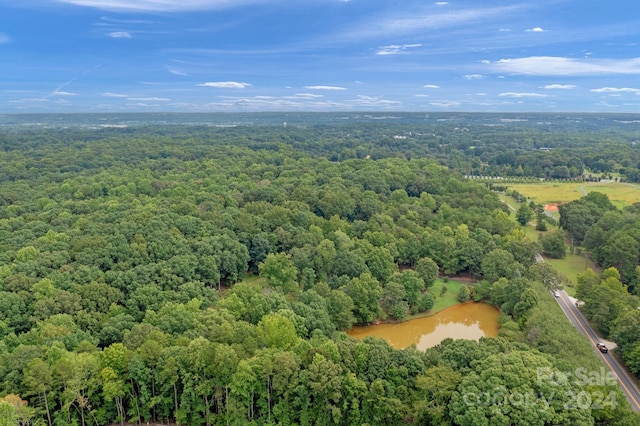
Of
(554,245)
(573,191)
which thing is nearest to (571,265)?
(554,245)

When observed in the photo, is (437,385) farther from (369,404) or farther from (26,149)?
(26,149)

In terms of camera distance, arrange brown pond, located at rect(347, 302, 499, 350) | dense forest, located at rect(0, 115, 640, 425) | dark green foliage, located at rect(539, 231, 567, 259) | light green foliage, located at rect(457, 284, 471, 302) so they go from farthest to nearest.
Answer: dark green foliage, located at rect(539, 231, 567, 259), light green foliage, located at rect(457, 284, 471, 302), brown pond, located at rect(347, 302, 499, 350), dense forest, located at rect(0, 115, 640, 425)

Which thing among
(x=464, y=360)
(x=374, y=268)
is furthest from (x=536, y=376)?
(x=374, y=268)

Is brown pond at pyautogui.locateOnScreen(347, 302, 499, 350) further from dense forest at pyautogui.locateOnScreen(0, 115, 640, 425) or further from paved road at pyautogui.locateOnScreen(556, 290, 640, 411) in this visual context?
paved road at pyautogui.locateOnScreen(556, 290, 640, 411)

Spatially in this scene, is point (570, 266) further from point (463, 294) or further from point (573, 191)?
point (573, 191)

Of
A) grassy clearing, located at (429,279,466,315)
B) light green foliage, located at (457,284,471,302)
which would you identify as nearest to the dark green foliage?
grassy clearing, located at (429,279,466,315)

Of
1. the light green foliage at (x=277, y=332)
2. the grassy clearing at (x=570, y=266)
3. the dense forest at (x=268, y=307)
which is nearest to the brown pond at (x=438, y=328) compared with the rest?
the dense forest at (x=268, y=307)
